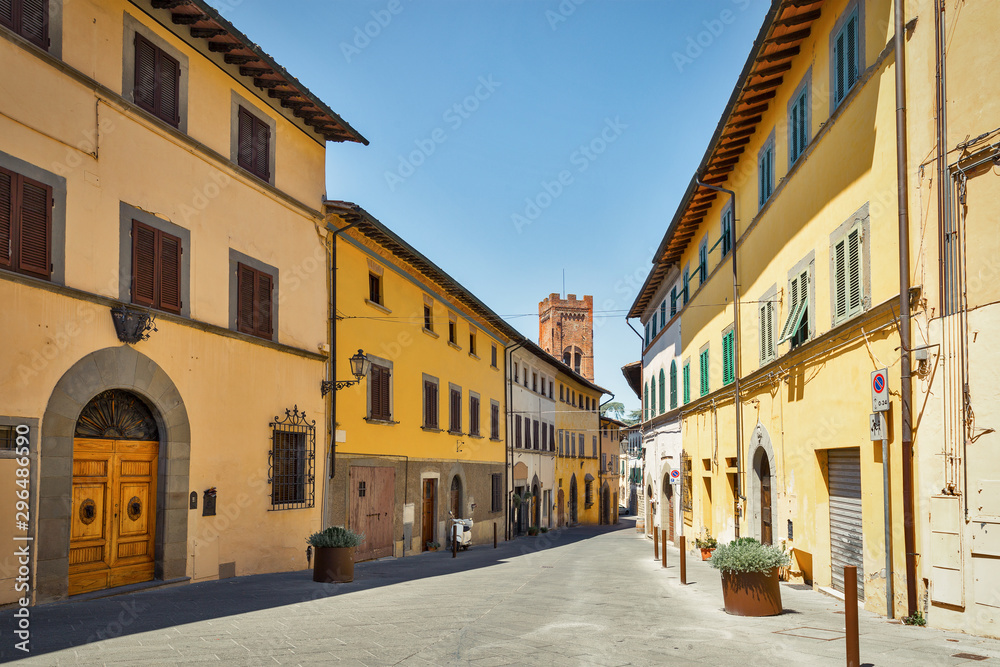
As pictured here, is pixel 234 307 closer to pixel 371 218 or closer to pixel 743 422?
pixel 371 218

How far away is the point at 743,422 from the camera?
719 inches

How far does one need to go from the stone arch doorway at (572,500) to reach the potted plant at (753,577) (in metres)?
40.7

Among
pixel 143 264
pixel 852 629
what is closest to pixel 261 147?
pixel 143 264

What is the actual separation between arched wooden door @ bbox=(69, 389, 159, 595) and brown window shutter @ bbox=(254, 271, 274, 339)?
128 inches

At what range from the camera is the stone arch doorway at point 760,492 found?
16922 mm

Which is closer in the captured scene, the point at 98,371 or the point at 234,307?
the point at 98,371

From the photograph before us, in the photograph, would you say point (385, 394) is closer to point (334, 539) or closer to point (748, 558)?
point (334, 539)

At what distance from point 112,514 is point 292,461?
475 centimetres

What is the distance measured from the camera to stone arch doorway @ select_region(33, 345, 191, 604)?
10.6 meters

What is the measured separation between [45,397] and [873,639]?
32.7ft

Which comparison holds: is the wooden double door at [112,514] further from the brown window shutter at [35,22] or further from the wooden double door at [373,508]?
the wooden double door at [373,508]

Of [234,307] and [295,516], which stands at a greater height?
[234,307]

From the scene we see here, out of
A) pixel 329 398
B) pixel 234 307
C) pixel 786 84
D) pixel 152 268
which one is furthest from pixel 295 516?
pixel 786 84

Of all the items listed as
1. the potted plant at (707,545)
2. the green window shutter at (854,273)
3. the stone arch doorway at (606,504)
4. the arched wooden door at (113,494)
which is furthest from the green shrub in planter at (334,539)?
the stone arch doorway at (606,504)
